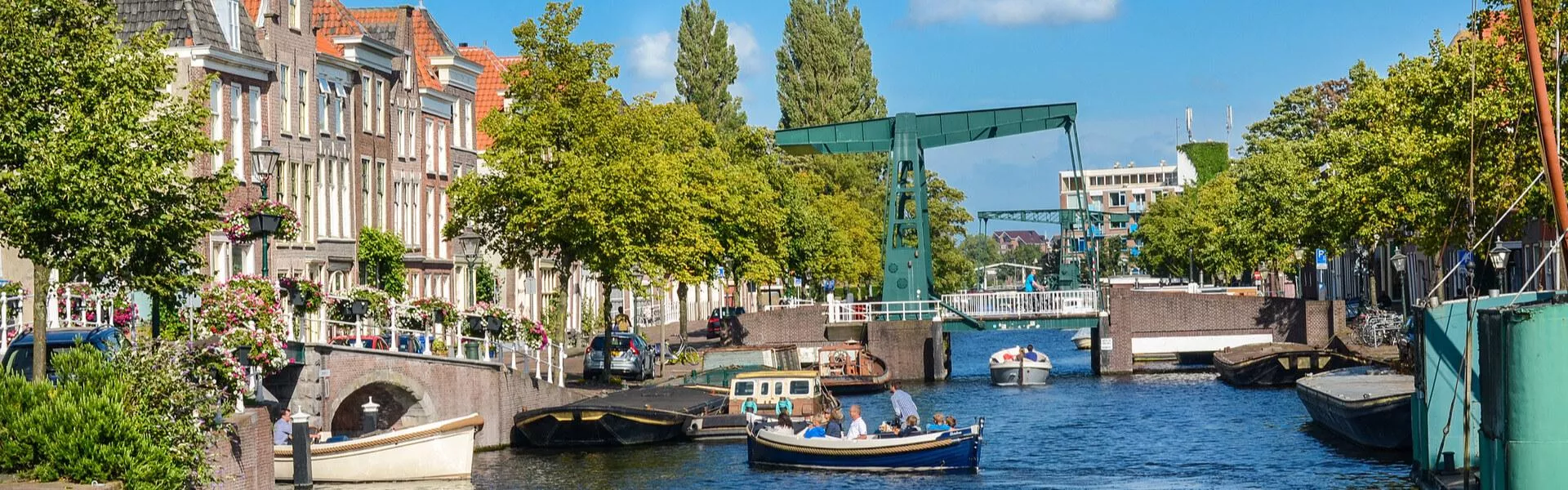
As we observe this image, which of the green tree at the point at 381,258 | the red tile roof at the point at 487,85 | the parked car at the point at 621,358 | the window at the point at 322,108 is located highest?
the red tile roof at the point at 487,85

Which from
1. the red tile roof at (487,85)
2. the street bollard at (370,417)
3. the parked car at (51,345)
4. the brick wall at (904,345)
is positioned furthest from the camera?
the red tile roof at (487,85)

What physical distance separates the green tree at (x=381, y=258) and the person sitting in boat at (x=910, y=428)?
21.8 meters

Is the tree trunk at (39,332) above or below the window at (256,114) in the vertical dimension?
below

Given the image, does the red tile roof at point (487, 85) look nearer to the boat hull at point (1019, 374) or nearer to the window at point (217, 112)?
the boat hull at point (1019, 374)

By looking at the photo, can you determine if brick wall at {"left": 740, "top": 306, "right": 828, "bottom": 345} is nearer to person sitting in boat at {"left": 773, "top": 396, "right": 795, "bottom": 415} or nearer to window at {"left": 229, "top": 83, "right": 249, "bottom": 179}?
person sitting in boat at {"left": 773, "top": 396, "right": 795, "bottom": 415}

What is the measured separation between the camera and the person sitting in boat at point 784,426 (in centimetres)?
3784

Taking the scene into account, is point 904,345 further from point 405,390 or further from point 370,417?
point 370,417

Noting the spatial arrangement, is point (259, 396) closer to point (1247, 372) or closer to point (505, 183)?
point (505, 183)

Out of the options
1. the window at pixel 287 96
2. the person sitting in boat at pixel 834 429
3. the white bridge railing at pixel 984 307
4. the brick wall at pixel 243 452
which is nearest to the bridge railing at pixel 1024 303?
the white bridge railing at pixel 984 307

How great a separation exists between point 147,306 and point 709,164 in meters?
27.6

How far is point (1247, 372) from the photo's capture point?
6172 centimetres

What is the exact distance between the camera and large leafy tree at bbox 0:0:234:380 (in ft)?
82.5

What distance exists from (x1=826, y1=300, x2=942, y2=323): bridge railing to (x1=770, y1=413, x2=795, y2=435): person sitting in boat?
2931 cm

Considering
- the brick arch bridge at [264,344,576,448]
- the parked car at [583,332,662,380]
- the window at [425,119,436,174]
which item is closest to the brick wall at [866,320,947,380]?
the parked car at [583,332,662,380]
